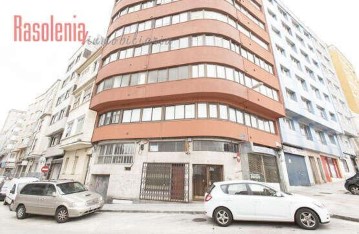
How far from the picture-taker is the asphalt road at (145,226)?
707cm

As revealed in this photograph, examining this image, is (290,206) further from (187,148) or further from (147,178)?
(147,178)

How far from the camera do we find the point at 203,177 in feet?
44.5

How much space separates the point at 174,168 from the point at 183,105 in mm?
4762

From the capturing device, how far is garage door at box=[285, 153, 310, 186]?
61.9 feet

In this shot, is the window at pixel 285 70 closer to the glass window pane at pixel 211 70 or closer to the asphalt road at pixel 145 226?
the glass window pane at pixel 211 70

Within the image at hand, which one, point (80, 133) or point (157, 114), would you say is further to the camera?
point (80, 133)

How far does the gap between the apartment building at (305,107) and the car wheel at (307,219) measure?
12118 millimetres

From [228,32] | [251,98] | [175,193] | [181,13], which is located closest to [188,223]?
[175,193]

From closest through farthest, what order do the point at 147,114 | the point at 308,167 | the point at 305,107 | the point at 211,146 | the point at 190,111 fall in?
the point at 211,146, the point at 190,111, the point at 147,114, the point at 308,167, the point at 305,107

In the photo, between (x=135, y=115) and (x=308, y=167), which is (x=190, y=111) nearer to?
(x=135, y=115)

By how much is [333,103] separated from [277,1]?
1751cm

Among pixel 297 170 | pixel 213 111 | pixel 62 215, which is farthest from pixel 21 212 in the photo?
pixel 297 170

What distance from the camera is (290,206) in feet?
23.3

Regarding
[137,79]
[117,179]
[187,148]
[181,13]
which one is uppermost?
[181,13]
